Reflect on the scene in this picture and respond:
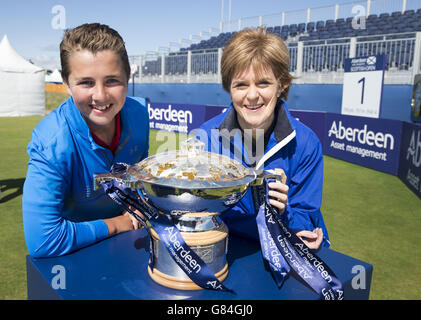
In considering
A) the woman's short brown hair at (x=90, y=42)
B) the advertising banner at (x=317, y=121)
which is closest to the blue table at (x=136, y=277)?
the woman's short brown hair at (x=90, y=42)

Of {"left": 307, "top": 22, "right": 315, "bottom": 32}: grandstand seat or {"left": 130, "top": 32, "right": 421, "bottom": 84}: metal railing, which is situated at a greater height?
{"left": 307, "top": 22, "right": 315, "bottom": 32}: grandstand seat

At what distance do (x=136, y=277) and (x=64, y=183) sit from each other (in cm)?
51

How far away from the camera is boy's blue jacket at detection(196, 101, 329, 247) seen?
1.58 meters

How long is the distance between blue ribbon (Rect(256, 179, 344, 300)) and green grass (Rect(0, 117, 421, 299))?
47 centimetres

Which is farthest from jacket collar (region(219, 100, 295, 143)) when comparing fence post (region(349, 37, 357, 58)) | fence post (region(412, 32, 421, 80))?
fence post (region(349, 37, 357, 58))

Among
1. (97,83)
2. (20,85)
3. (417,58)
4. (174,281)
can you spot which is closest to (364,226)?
(174,281)

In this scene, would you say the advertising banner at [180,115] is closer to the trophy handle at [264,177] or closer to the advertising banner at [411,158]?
the advertising banner at [411,158]

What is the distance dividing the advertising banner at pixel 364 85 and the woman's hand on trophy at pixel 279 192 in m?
7.66

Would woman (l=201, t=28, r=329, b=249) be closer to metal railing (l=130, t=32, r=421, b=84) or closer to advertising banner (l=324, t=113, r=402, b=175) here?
metal railing (l=130, t=32, r=421, b=84)

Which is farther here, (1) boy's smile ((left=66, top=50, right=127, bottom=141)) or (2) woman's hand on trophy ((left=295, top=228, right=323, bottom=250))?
(2) woman's hand on trophy ((left=295, top=228, right=323, bottom=250))

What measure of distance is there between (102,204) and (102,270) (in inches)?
21.7

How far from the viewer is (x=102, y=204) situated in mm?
1706

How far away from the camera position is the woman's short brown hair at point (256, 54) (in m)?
1.58

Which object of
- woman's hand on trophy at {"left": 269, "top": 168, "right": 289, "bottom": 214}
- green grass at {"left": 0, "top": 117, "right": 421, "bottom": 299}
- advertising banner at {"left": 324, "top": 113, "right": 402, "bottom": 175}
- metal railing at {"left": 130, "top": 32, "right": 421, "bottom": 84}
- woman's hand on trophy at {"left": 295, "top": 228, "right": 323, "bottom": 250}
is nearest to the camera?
woman's hand on trophy at {"left": 269, "top": 168, "right": 289, "bottom": 214}
